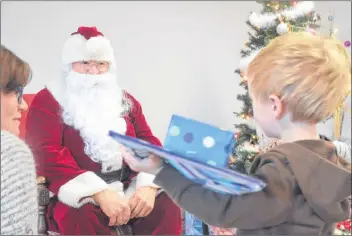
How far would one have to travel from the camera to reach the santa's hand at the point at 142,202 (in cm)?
127

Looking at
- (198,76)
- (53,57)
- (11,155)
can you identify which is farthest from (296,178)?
(198,76)

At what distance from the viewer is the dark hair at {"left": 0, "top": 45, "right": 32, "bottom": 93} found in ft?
2.52

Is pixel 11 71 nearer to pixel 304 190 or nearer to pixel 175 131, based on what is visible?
pixel 175 131

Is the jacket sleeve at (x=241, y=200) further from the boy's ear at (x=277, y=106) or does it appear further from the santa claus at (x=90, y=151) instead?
the santa claus at (x=90, y=151)

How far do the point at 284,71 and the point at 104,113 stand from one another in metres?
0.72

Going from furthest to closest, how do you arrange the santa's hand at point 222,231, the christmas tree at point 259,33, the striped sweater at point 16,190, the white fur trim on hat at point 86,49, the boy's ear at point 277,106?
the christmas tree at point 259,33
the white fur trim on hat at point 86,49
the santa's hand at point 222,231
the boy's ear at point 277,106
the striped sweater at point 16,190

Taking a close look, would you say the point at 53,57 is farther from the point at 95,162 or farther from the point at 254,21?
the point at 254,21

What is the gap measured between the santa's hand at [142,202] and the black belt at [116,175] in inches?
2.7

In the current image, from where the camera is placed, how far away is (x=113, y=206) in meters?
1.23

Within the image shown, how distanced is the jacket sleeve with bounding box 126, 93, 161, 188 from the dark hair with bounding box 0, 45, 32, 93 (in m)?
0.55

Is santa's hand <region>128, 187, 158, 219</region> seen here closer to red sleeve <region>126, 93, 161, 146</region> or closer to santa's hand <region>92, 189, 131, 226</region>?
santa's hand <region>92, 189, 131, 226</region>

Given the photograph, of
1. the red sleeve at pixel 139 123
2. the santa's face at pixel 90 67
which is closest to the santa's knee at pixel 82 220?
the red sleeve at pixel 139 123

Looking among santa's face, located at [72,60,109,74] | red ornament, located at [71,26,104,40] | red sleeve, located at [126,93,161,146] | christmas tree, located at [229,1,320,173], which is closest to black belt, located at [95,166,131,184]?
red sleeve, located at [126,93,161,146]

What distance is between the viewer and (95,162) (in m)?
1.30
